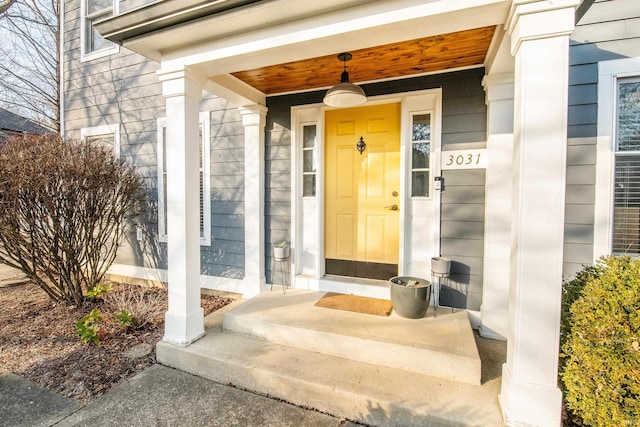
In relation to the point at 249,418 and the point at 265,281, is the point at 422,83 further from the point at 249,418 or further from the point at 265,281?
the point at 249,418

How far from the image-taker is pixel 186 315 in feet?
8.50

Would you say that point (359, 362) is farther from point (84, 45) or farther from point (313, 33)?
point (84, 45)

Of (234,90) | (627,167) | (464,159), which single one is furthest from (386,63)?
(627,167)

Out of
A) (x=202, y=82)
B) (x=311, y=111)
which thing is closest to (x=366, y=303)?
(x=311, y=111)

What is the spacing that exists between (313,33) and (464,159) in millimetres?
1759

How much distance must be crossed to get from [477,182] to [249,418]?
2.63m

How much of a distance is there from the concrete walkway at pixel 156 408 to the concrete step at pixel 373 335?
0.50 m

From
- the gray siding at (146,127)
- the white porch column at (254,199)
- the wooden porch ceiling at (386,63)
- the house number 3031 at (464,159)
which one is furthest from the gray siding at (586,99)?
the gray siding at (146,127)

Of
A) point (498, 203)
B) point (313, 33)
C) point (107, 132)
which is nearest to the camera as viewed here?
point (313, 33)

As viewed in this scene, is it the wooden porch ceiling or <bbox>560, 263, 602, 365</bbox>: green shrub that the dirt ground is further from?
<bbox>560, 263, 602, 365</bbox>: green shrub

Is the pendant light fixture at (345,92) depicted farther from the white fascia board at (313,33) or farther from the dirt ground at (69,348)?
the dirt ground at (69,348)

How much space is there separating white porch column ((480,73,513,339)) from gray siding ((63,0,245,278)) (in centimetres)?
269

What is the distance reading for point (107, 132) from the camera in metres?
4.72

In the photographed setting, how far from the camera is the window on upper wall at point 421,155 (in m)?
3.09
